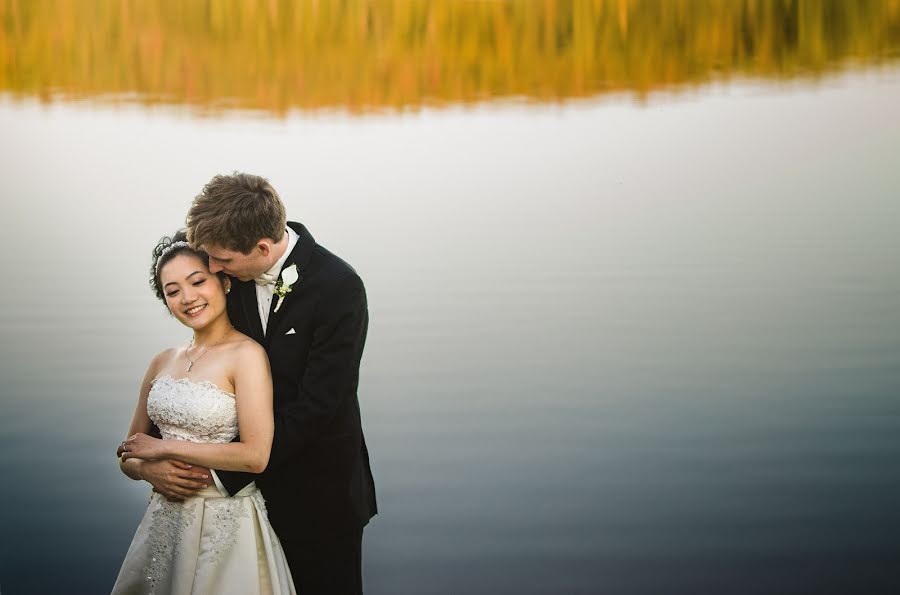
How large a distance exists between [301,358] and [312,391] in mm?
89

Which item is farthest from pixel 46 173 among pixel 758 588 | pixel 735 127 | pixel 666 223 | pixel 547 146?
pixel 758 588

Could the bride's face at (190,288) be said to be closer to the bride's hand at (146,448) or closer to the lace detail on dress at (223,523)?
the bride's hand at (146,448)

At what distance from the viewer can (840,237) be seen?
6.14m

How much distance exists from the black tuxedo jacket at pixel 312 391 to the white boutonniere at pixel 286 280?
12 mm

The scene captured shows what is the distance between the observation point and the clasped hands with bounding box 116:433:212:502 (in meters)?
2.46

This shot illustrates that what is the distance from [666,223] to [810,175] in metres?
0.84

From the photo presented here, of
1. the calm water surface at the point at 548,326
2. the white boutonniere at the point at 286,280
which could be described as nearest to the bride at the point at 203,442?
the white boutonniere at the point at 286,280

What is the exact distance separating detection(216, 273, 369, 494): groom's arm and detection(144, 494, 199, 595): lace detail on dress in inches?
10.9

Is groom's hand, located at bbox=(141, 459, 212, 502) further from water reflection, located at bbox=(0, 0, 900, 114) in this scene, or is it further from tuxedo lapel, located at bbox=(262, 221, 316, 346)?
water reflection, located at bbox=(0, 0, 900, 114)

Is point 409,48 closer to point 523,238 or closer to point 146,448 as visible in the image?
point 523,238

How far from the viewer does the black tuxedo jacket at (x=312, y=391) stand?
7.96 feet

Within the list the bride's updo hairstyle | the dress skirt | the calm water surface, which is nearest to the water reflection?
the calm water surface

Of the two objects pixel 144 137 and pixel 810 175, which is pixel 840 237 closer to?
pixel 810 175

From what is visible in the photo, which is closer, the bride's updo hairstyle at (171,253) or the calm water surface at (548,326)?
the bride's updo hairstyle at (171,253)
